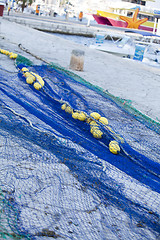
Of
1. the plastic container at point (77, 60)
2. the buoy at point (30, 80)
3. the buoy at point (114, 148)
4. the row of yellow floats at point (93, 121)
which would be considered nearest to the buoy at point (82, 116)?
the row of yellow floats at point (93, 121)

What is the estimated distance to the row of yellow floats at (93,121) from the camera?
301 cm

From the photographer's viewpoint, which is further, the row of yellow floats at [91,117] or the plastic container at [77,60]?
the plastic container at [77,60]

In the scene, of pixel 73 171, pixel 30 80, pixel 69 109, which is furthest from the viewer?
pixel 30 80

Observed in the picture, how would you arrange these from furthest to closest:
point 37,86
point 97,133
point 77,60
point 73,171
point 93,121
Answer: point 77,60, point 37,86, point 93,121, point 97,133, point 73,171

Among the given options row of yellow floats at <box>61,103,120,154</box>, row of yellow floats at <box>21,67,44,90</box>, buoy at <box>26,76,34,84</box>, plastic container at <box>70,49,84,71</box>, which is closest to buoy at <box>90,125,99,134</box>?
row of yellow floats at <box>61,103,120,154</box>

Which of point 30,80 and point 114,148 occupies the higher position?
point 30,80

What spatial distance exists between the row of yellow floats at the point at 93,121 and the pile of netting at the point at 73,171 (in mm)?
11

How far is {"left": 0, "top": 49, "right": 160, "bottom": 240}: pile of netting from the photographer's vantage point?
191cm

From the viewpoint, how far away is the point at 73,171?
2.49m

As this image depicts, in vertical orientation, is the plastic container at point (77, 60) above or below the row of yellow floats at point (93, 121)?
above

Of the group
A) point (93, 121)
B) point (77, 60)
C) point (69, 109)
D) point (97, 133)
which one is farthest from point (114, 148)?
point (77, 60)

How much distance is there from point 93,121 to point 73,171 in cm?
109

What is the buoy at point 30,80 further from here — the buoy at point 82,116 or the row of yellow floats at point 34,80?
the buoy at point 82,116

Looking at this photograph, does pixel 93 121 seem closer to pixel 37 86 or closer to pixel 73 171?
pixel 73 171
